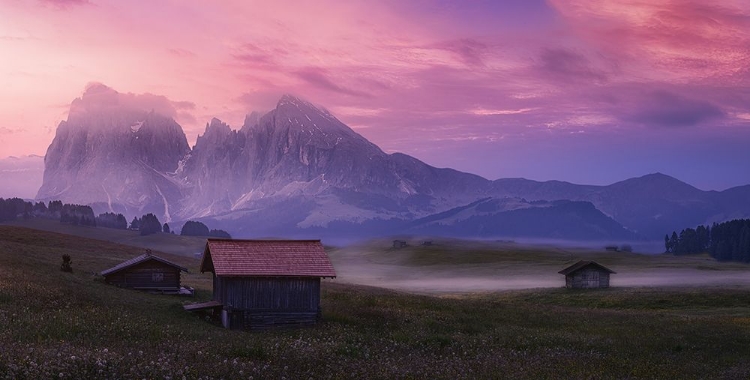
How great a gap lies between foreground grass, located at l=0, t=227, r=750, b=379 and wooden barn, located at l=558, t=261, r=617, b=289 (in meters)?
29.8

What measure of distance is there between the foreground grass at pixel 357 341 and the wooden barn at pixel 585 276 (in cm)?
2979

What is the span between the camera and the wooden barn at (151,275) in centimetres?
6134

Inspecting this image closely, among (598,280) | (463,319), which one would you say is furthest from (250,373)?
(598,280)

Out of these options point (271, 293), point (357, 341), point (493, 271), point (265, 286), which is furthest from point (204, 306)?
point (493, 271)

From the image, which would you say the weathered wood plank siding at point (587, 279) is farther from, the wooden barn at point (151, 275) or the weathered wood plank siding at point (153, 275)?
the weathered wood plank siding at point (153, 275)

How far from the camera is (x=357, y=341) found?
35531 mm

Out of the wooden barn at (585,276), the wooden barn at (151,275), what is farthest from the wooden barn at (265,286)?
the wooden barn at (585,276)

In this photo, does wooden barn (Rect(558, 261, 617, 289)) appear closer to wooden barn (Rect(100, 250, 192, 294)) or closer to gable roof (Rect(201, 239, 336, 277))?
wooden barn (Rect(100, 250, 192, 294))

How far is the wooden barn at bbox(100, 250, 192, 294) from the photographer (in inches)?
2415

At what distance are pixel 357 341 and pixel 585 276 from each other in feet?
211

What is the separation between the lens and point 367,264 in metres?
176

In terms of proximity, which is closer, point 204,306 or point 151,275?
point 204,306

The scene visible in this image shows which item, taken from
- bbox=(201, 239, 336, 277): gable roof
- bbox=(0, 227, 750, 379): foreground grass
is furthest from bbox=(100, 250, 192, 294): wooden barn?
bbox=(201, 239, 336, 277): gable roof

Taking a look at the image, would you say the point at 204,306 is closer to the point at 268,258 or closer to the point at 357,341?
the point at 268,258
